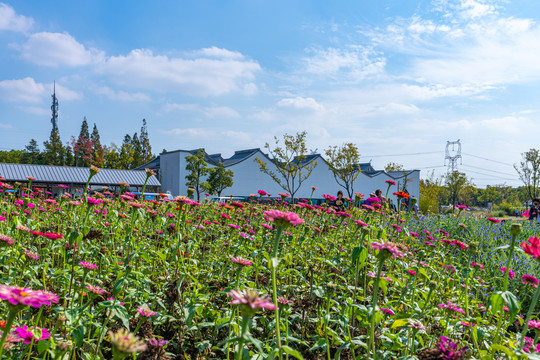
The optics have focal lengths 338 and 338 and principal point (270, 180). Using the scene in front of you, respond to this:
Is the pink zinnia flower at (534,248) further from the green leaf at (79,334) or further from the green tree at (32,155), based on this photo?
the green tree at (32,155)

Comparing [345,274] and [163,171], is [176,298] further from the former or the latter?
[163,171]

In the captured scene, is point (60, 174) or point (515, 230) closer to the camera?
point (515, 230)

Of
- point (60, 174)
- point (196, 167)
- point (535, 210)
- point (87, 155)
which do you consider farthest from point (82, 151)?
point (535, 210)

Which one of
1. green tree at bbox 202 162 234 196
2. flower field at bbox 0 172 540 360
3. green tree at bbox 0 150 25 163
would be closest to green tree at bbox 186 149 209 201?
green tree at bbox 202 162 234 196

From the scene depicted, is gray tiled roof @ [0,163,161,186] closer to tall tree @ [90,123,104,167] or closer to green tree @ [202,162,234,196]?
green tree @ [202,162,234,196]

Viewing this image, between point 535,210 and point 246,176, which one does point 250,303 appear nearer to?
point 535,210

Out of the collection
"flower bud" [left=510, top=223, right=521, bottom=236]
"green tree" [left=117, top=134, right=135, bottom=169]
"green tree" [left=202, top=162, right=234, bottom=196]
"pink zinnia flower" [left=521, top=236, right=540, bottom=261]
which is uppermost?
"green tree" [left=117, top=134, right=135, bottom=169]

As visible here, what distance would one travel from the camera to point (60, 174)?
24641mm

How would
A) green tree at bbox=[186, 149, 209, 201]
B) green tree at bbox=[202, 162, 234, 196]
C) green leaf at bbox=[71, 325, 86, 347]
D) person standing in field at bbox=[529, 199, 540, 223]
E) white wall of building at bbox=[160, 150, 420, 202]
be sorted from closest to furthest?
green leaf at bbox=[71, 325, 86, 347], person standing in field at bbox=[529, 199, 540, 223], green tree at bbox=[186, 149, 209, 201], green tree at bbox=[202, 162, 234, 196], white wall of building at bbox=[160, 150, 420, 202]

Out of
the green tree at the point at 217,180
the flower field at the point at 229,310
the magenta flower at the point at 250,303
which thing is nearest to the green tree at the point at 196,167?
the green tree at the point at 217,180

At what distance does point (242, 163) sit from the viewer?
33.5 m

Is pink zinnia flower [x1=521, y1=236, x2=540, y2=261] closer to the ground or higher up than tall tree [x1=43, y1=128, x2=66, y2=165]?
closer to the ground

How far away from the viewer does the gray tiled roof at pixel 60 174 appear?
2128cm

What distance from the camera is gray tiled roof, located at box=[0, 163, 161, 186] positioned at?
21284 millimetres
